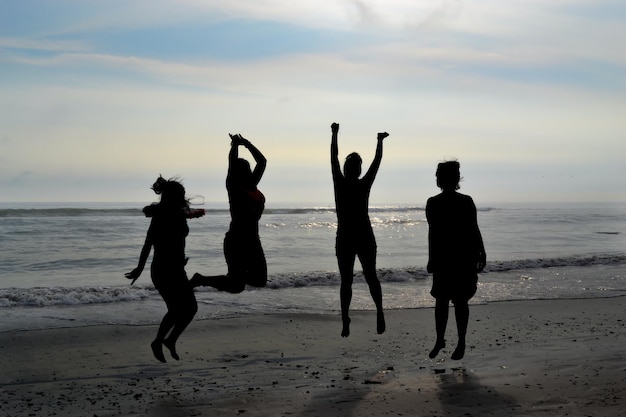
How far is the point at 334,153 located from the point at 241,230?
1489mm

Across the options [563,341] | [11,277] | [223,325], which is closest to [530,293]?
[563,341]

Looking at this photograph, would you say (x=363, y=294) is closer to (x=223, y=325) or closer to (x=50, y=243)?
(x=223, y=325)

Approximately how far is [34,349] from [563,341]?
7.90 m

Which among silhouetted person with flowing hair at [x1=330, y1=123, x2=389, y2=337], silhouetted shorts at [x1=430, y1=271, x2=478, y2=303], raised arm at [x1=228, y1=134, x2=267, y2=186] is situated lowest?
silhouetted shorts at [x1=430, y1=271, x2=478, y2=303]

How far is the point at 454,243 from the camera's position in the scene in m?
7.86

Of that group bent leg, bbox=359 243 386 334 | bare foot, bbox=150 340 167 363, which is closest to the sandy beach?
bare foot, bbox=150 340 167 363

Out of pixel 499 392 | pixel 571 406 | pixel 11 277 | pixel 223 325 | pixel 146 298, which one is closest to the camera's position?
pixel 571 406

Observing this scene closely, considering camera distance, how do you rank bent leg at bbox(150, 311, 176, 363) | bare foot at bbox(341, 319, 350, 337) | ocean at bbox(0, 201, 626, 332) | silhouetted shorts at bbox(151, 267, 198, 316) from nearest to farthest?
silhouetted shorts at bbox(151, 267, 198, 316) → bent leg at bbox(150, 311, 176, 363) → bare foot at bbox(341, 319, 350, 337) → ocean at bbox(0, 201, 626, 332)

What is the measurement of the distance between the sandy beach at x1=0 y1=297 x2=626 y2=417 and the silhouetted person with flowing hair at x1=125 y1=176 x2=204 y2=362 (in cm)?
91

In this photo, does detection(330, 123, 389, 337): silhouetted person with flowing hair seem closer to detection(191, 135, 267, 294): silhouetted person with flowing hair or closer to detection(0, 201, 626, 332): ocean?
detection(191, 135, 267, 294): silhouetted person with flowing hair

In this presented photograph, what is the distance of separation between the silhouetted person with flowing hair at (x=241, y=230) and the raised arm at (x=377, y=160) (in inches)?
52.8

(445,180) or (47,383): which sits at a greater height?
(445,180)

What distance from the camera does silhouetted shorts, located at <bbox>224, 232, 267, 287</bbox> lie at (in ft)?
25.5

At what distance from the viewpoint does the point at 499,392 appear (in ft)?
23.3
